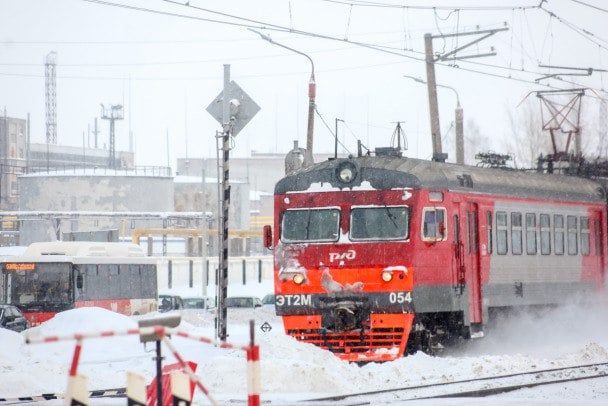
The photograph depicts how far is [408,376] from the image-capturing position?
20.5 meters

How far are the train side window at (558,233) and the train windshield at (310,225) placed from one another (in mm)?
7243

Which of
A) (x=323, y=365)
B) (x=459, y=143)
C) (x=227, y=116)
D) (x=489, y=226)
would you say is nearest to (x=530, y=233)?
(x=489, y=226)

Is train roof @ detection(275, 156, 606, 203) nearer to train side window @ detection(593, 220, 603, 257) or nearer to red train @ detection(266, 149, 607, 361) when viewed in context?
red train @ detection(266, 149, 607, 361)

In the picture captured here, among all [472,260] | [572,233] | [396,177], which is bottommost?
[472,260]

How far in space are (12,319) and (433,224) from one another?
21.2 metres

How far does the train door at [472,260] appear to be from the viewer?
80.2 ft

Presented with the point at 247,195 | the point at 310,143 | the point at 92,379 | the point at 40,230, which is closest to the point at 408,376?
the point at 92,379

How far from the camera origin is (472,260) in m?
24.7

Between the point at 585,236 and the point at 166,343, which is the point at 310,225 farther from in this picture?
the point at 166,343

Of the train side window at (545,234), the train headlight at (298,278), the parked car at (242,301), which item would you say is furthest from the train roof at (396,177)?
the parked car at (242,301)

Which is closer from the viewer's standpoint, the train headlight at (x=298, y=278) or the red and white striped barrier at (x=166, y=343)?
the red and white striped barrier at (x=166, y=343)

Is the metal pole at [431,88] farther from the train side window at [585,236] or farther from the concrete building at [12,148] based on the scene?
the concrete building at [12,148]

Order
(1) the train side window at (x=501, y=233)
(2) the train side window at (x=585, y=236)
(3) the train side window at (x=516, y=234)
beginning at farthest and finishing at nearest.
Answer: (2) the train side window at (x=585, y=236), (3) the train side window at (x=516, y=234), (1) the train side window at (x=501, y=233)

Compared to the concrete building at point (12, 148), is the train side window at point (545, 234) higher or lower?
lower
